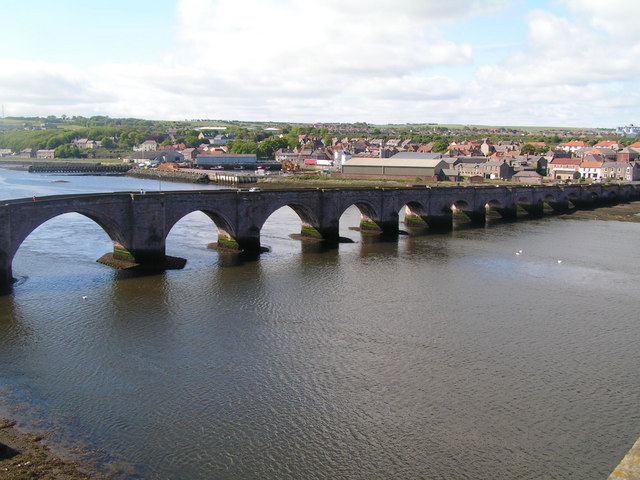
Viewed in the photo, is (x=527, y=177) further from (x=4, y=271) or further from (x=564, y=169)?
(x=4, y=271)

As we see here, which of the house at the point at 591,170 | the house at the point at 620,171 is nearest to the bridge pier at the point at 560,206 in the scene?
the house at the point at 591,170

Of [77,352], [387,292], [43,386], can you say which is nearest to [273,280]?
[387,292]

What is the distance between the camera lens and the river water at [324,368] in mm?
17562

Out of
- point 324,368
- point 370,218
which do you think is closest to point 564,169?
point 370,218

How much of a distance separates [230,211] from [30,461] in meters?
30.5

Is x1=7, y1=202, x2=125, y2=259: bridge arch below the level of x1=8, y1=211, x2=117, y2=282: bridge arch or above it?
above

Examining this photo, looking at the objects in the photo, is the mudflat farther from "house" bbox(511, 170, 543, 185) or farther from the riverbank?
the riverbank

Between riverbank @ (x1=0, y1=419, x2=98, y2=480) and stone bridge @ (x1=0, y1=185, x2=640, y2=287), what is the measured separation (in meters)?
18.8

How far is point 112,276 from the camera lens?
36.4m

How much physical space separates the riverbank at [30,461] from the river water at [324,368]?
65 cm

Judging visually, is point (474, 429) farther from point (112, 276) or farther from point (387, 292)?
point (112, 276)

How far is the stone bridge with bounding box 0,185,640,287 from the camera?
34.8 metres

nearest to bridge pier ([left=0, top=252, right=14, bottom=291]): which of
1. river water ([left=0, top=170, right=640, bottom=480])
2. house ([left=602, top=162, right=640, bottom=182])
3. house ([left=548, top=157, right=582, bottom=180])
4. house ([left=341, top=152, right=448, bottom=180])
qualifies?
river water ([left=0, top=170, right=640, bottom=480])

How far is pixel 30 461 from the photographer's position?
52.6 feet
